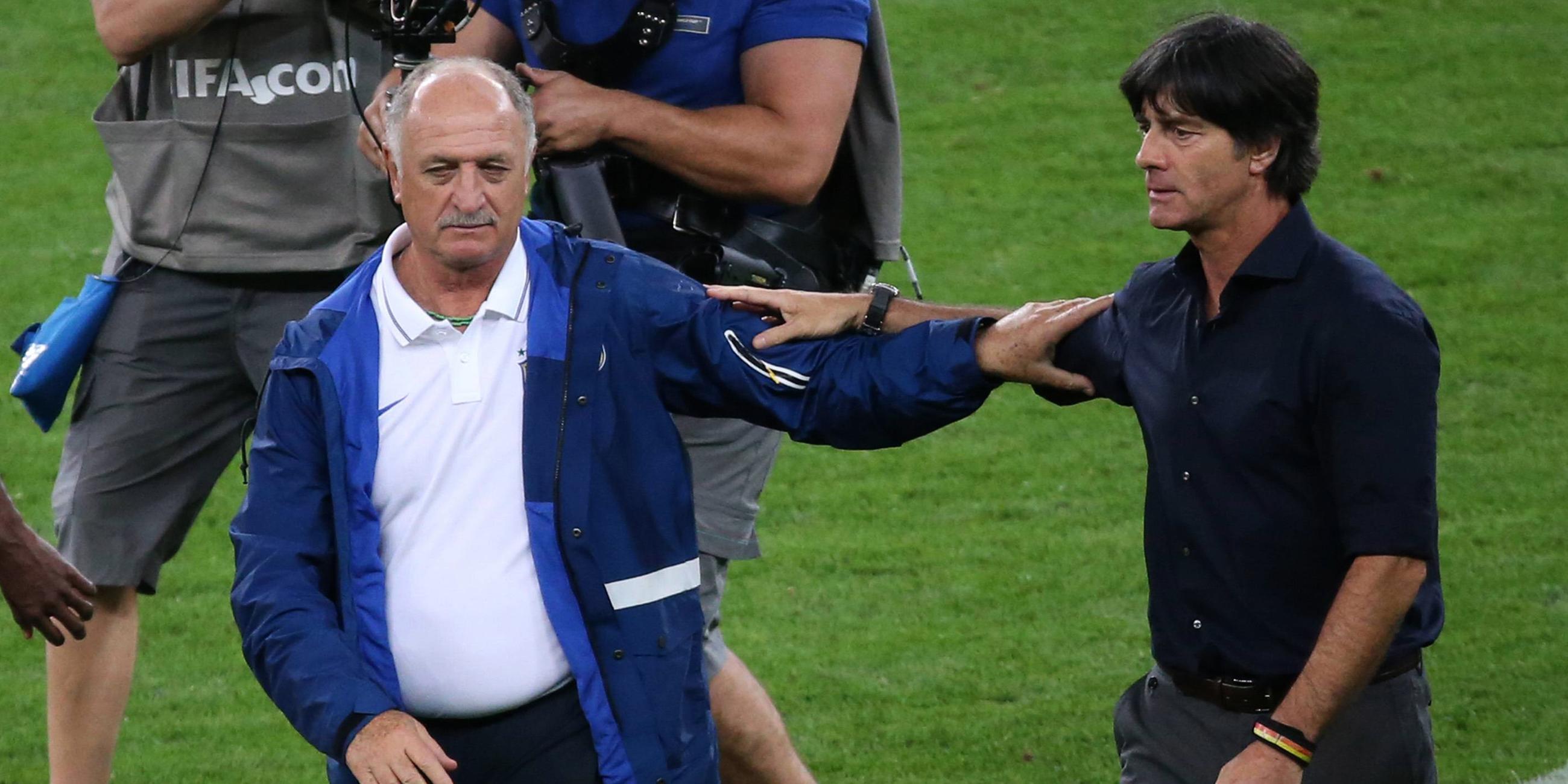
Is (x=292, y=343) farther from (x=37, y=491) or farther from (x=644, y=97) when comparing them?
(x=37, y=491)

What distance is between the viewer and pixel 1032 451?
836 centimetres

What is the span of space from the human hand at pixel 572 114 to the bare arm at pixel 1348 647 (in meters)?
1.65

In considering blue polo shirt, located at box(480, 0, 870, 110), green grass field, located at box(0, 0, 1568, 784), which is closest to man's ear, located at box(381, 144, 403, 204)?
blue polo shirt, located at box(480, 0, 870, 110)

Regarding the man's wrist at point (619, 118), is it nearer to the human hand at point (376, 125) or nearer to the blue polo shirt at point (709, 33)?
the blue polo shirt at point (709, 33)

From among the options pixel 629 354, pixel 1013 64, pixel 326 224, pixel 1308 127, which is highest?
pixel 1308 127

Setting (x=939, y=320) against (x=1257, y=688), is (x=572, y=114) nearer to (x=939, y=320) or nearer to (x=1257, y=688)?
(x=939, y=320)

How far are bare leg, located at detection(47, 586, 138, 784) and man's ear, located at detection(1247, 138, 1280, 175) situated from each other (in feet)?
8.60

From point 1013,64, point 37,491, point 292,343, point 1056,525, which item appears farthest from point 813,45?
point 1013,64

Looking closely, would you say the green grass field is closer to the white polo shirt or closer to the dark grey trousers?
the dark grey trousers

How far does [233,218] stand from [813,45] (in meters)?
1.36

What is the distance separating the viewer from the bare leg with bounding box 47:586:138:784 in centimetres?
479

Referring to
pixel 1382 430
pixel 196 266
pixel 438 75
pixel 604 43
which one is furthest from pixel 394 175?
pixel 1382 430

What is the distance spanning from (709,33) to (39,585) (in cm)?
160

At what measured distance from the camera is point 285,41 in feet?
15.8
